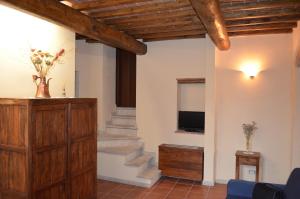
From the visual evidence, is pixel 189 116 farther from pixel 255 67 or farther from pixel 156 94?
pixel 255 67

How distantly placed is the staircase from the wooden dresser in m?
1.61

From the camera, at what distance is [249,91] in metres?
4.68

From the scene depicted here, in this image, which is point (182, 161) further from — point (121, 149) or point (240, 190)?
point (240, 190)

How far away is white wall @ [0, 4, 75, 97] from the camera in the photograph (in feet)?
9.21

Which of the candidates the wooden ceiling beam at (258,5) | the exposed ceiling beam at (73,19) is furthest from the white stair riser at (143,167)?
the wooden ceiling beam at (258,5)

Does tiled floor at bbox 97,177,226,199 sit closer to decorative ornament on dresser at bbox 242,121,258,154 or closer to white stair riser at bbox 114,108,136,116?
decorative ornament on dresser at bbox 242,121,258,154

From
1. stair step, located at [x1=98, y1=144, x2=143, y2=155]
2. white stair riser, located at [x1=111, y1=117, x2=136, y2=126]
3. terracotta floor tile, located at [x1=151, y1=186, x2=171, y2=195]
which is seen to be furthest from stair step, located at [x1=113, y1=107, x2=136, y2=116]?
terracotta floor tile, located at [x1=151, y1=186, x2=171, y2=195]

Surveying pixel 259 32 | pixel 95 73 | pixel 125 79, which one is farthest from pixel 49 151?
pixel 125 79

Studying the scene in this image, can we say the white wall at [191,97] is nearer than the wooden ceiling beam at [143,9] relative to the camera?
No

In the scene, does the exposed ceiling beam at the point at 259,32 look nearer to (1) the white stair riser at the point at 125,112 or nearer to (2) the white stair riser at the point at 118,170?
(1) the white stair riser at the point at 125,112

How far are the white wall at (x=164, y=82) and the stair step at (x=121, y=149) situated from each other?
0.31 meters

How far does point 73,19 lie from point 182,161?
10.6 ft

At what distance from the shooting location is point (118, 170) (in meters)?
4.73

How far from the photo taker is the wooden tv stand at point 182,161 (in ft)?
15.2
